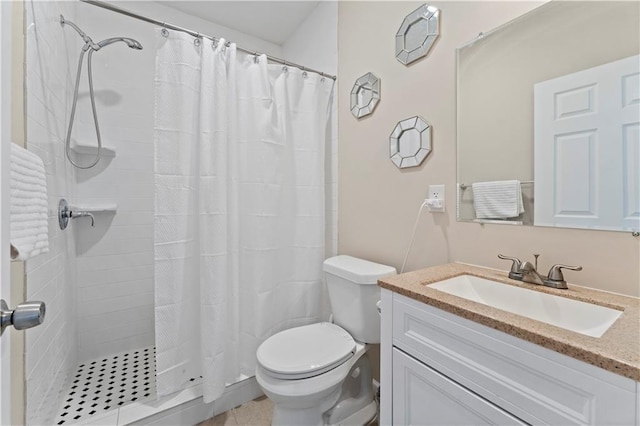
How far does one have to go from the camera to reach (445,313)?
785 mm

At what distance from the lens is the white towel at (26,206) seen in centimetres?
66

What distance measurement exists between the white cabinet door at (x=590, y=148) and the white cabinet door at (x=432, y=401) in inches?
25.5

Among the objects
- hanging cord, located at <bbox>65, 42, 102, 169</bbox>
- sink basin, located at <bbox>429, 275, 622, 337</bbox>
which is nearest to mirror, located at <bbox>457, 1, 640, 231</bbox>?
sink basin, located at <bbox>429, 275, 622, 337</bbox>

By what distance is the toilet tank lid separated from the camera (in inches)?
52.1

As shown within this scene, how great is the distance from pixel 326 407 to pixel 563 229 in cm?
119

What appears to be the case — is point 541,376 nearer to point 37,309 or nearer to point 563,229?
point 563,229

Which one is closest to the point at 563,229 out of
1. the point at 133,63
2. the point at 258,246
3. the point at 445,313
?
the point at 445,313

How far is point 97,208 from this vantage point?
5.76 feet

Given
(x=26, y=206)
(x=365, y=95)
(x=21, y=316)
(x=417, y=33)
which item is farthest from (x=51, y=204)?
(x=417, y=33)

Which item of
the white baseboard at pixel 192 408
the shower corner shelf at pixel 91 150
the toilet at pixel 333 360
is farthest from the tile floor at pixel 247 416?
the shower corner shelf at pixel 91 150

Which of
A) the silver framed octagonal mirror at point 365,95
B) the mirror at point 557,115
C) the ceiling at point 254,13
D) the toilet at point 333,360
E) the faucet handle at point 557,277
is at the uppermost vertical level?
the ceiling at point 254,13

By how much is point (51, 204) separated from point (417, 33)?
1.89m

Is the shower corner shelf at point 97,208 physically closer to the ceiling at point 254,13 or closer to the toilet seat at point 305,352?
the toilet seat at point 305,352

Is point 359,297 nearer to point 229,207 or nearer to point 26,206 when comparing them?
point 229,207
